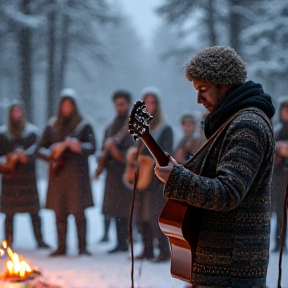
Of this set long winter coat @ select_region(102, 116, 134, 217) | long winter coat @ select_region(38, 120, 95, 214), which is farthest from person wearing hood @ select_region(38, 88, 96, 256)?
long winter coat @ select_region(102, 116, 134, 217)

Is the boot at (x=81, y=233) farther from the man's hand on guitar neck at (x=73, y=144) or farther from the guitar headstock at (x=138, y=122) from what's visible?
the guitar headstock at (x=138, y=122)

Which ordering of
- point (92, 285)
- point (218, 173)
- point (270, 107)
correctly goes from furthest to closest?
1. point (92, 285)
2. point (270, 107)
3. point (218, 173)

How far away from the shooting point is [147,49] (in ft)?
11.6

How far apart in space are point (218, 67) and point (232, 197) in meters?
0.38

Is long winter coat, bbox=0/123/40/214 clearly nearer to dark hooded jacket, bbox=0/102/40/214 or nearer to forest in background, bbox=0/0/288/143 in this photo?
dark hooded jacket, bbox=0/102/40/214

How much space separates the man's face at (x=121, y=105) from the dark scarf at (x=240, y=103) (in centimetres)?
195

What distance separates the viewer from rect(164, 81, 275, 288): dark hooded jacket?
1.47 meters

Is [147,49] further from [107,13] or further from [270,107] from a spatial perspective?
[270,107]

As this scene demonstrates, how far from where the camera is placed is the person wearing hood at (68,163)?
3508 mm

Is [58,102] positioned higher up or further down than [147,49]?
further down

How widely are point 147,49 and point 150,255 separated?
1.30 m

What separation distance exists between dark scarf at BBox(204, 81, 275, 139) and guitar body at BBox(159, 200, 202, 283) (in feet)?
0.81

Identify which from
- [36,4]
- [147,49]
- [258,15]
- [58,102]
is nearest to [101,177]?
[58,102]

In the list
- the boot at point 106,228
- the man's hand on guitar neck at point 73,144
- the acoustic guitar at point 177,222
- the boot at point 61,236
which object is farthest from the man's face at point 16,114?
the acoustic guitar at point 177,222
